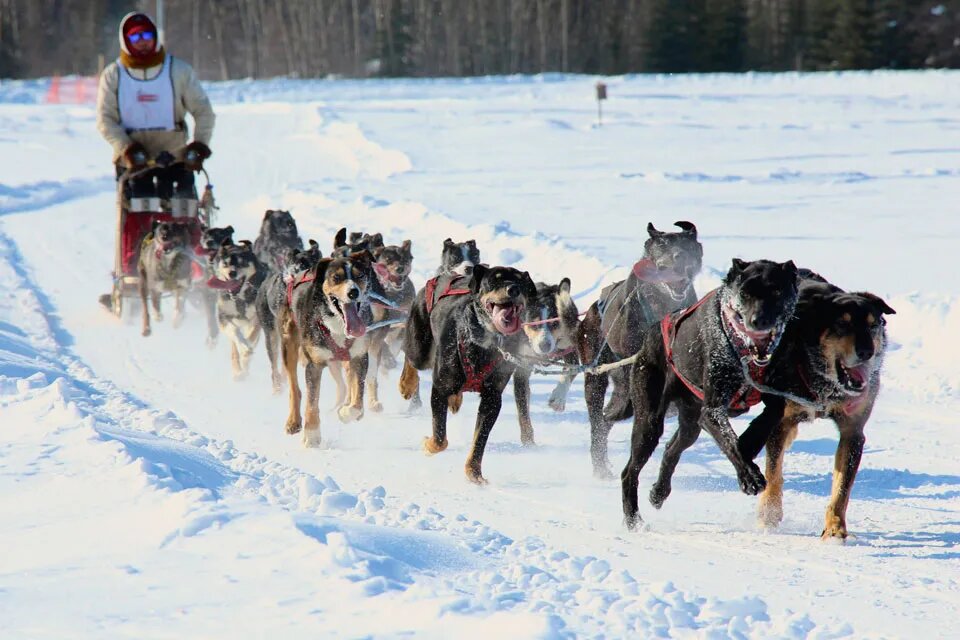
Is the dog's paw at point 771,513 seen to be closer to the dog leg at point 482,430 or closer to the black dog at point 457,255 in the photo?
the dog leg at point 482,430

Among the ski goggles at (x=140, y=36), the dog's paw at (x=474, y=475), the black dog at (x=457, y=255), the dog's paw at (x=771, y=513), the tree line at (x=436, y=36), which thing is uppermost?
the tree line at (x=436, y=36)

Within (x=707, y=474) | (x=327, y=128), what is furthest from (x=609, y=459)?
(x=327, y=128)

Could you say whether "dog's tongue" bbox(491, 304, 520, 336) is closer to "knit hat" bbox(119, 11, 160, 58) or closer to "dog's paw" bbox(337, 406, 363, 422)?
"dog's paw" bbox(337, 406, 363, 422)

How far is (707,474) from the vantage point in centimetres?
570

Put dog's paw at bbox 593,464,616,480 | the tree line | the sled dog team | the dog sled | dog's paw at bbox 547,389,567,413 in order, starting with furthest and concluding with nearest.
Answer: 1. the tree line
2. the dog sled
3. dog's paw at bbox 547,389,567,413
4. dog's paw at bbox 593,464,616,480
5. the sled dog team

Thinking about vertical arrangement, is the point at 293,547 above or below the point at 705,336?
below

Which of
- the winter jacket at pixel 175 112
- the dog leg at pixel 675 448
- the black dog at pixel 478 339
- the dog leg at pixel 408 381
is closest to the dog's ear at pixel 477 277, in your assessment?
the black dog at pixel 478 339

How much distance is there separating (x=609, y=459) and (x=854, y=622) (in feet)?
8.38

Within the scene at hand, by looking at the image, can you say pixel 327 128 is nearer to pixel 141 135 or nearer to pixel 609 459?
pixel 141 135

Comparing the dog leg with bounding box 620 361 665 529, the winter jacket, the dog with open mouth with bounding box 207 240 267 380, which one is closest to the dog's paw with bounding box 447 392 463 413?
the dog leg with bounding box 620 361 665 529

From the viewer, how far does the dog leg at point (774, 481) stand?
473cm

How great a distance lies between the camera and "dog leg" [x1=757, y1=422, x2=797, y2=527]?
15.5 ft

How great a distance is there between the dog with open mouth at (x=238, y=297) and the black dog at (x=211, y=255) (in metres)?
0.27

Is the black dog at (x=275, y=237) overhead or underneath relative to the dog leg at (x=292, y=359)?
overhead
